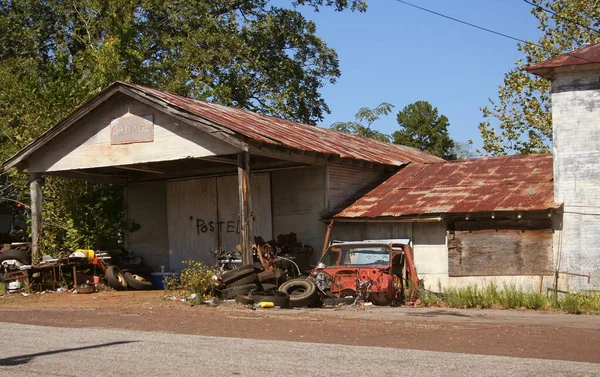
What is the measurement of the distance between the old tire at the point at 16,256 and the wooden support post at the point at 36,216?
38cm

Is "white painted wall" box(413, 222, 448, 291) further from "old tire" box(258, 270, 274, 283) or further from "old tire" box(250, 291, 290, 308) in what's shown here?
"old tire" box(250, 291, 290, 308)

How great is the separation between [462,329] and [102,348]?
18.7ft

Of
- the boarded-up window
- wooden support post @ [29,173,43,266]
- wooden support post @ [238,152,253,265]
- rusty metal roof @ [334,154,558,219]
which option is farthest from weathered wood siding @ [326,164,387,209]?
wooden support post @ [29,173,43,266]

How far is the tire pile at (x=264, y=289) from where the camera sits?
55.2 ft

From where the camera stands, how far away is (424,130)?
59031 mm

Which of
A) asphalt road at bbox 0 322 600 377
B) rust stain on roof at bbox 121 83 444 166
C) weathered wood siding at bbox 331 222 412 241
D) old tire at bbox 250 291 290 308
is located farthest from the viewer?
weathered wood siding at bbox 331 222 412 241

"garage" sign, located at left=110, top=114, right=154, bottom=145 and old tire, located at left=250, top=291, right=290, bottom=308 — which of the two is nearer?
old tire, located at left=250, top=291, right=290, bottom=308

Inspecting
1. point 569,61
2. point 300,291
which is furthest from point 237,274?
point 569,61

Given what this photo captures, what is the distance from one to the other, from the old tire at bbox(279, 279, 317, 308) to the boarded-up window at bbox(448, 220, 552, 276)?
4727 millimetres

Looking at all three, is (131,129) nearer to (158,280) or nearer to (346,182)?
(158,280)

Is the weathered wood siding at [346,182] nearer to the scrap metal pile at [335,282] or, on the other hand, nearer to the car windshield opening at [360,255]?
the car windshield opening at [360,255]

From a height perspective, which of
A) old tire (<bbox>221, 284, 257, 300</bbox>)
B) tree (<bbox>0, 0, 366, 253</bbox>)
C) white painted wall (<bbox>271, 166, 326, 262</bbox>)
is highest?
tree (<bbox>0, 0, 366, 253</bbox>)

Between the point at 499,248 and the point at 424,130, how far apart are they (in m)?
40.1

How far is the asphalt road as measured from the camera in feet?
26.9
